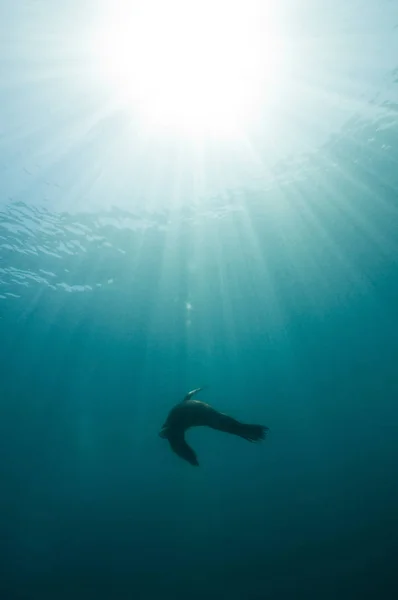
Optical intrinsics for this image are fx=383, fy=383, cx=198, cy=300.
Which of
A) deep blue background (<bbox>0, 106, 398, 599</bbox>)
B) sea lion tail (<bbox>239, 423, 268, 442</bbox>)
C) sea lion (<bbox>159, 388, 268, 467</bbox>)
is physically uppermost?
deep blue background (<bbox>0, 106, 398, 599</bbox>)

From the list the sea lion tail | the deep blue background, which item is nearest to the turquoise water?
the deep blue background

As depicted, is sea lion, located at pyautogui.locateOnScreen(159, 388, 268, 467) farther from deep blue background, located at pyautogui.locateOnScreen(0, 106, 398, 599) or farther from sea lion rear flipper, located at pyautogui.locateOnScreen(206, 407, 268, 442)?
deep blue background, located at pyautogui.locateOnScreen(0, 106, 398, 599)

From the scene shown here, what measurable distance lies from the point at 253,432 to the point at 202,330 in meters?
32.8

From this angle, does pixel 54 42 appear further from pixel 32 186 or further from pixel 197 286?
pixel 197 286

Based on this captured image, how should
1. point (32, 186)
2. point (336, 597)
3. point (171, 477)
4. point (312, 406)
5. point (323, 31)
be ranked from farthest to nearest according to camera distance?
point (312, 406), point (171, 477), point (336, 597), point (32, 186), point (323, 31)

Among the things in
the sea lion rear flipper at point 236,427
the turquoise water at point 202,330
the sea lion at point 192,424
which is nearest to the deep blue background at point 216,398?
the turquoise water at point 202,330

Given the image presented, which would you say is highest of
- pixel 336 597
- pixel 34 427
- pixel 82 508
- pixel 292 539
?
pixel 34 427

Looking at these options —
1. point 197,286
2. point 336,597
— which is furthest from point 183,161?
point 336,597

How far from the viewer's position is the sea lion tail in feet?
15.3

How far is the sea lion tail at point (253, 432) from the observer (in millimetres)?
4672

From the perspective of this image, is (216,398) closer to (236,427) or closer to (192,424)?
(192,424)

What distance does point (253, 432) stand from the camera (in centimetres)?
472

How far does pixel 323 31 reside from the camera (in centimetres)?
1307

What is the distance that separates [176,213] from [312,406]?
3727cm
